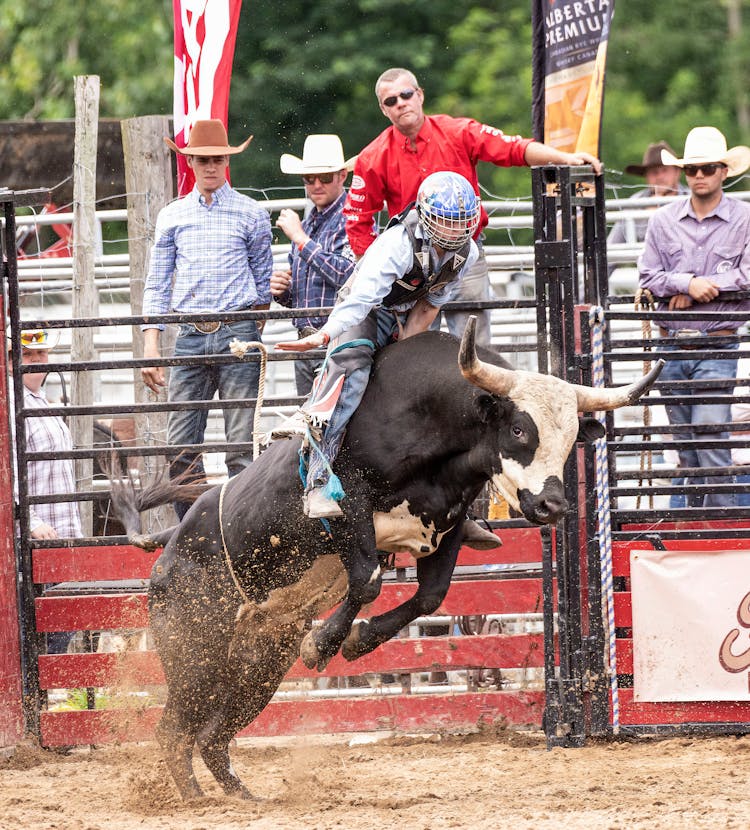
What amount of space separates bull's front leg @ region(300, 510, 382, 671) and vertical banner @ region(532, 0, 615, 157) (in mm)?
2622

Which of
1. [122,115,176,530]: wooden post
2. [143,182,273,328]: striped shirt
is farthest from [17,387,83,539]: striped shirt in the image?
[143,182,273,328]: striped shirt

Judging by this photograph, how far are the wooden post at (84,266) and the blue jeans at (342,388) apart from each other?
114 inches

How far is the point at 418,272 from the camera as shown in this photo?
6.17 meters

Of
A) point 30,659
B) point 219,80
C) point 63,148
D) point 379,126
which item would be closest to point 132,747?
point 30,659

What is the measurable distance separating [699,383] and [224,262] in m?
2.64

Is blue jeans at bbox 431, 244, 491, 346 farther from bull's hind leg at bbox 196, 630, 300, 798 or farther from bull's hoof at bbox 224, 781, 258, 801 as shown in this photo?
bull's hoof at bbox 224, 781, 258, 801

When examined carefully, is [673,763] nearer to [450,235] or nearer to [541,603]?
[541,603]

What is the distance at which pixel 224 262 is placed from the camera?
7961 mm

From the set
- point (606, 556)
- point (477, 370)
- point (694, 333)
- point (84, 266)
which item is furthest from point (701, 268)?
point (84, 266)

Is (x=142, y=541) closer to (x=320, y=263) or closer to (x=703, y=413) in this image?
(x=320, y=263)

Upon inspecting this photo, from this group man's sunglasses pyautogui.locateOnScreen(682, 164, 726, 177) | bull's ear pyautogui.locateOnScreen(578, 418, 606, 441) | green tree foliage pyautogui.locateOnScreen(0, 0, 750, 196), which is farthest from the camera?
green tree foliage pyautogui.locateOnScreen(0, 0, 750, 196)

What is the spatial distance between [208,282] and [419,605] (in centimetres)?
261

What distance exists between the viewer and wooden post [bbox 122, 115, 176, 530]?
858 centimetres

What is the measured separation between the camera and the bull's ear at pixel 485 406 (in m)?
5.80
